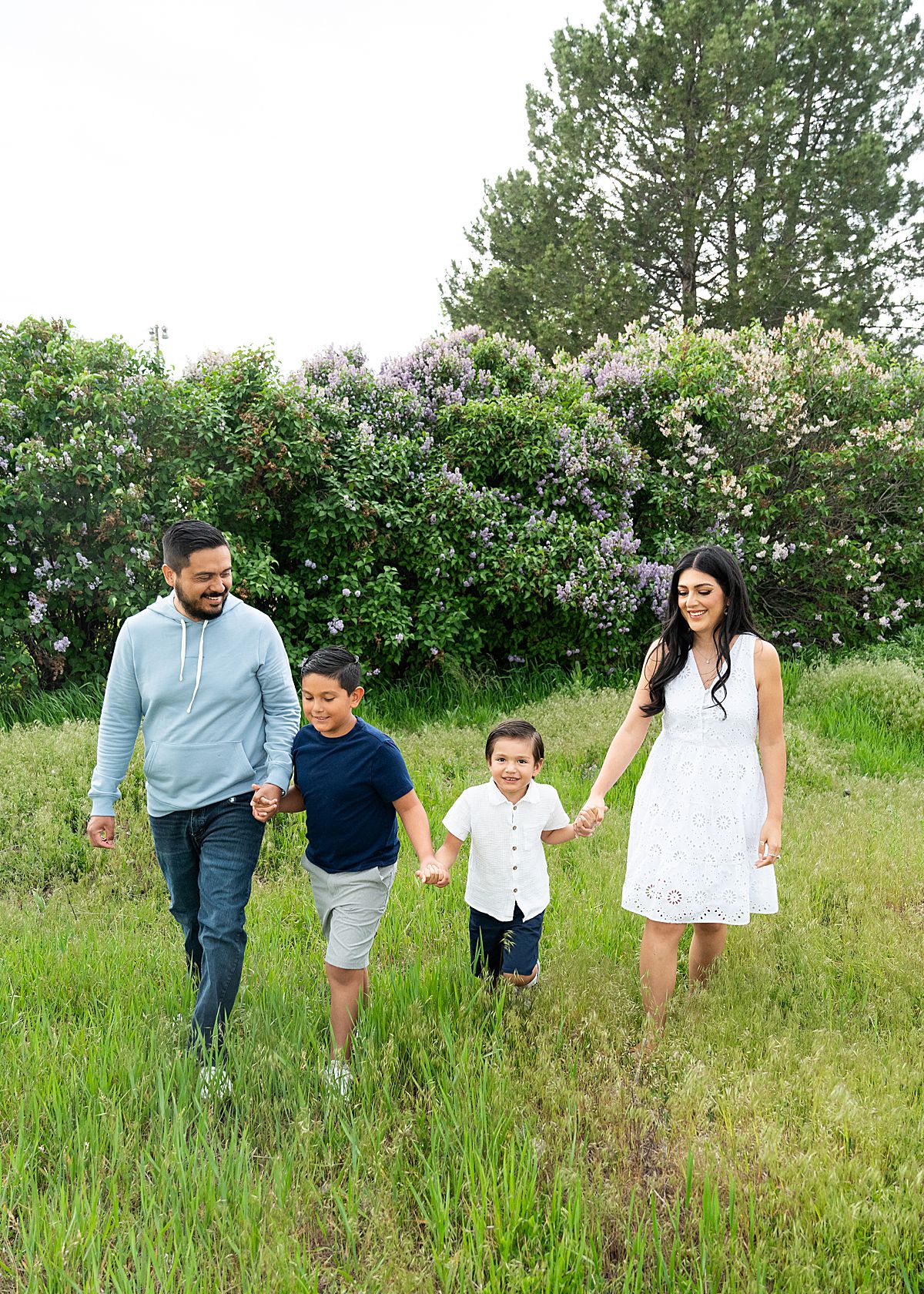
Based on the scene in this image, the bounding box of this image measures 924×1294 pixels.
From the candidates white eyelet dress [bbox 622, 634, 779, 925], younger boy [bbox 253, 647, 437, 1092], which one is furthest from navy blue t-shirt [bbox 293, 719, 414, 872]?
white eyelet dress [bbox 622, 634, 779, 925]

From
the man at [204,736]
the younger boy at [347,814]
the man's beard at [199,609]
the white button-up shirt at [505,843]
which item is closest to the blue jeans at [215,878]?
the man at [204,736]

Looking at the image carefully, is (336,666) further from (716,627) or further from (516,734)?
(716,627)

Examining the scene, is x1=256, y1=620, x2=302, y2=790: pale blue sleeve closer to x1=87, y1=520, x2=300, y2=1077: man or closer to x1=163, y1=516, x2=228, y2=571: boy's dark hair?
x1=87, y1=520, x2=300, y2=1077: man

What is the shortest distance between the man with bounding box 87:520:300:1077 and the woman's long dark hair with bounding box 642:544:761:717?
A: 4.74 feet

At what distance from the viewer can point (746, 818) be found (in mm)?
3645

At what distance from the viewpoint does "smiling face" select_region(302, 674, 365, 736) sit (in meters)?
3.27

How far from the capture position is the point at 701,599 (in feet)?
11.7

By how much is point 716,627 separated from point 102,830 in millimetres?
2405

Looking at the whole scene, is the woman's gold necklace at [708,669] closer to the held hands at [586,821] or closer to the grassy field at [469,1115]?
the held hands at [586,821]

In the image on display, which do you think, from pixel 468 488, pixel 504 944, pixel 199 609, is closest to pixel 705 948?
pixel 504 944

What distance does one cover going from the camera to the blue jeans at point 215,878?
3273 millimetres

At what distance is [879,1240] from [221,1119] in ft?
6.33

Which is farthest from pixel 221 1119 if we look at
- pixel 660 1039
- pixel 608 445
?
pixel 608 445

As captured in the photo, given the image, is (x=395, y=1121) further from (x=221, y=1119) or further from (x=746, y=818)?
(x=746, y=818)
